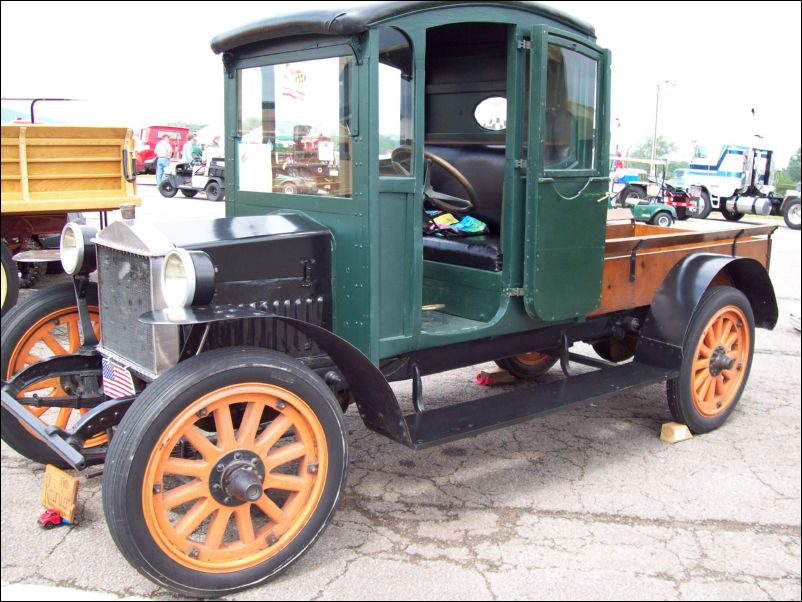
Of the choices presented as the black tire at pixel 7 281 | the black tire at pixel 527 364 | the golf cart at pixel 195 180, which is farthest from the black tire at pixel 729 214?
the black tire at pixel 7 281

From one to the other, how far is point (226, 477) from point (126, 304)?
82cm

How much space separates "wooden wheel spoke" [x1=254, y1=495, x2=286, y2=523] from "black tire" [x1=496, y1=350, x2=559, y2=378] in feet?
8.73

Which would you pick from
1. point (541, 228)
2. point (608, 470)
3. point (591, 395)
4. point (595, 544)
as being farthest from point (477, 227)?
point (595, 544)

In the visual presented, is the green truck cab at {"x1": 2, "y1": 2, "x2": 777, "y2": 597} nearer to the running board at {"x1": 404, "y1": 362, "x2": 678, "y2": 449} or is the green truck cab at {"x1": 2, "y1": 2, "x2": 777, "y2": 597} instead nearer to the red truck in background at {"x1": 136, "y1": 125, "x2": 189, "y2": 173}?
the running board at {"x1": 404, "y1": 362, "x2": 678, "y2": 449}

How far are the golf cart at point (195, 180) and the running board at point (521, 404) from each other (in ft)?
52.8

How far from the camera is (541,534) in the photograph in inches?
124

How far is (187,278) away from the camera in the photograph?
256cm

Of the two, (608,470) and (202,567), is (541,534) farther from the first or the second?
(202,567)

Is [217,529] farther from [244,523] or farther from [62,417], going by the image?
[62,417]

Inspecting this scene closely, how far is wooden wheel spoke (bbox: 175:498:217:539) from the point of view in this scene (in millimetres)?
2598

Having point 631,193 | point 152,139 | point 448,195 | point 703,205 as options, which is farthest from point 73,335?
point 152,139

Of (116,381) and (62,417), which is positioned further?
(62,417)

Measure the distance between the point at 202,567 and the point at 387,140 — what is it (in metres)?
1.74

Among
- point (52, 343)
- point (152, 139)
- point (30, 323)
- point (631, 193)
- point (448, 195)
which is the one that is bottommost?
point (52, 343)
